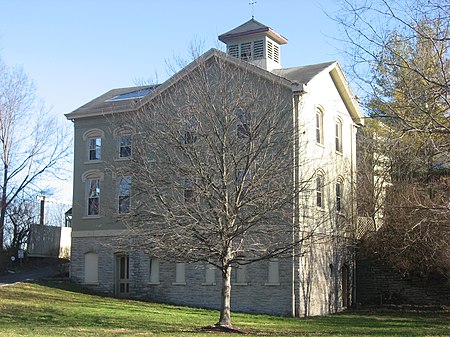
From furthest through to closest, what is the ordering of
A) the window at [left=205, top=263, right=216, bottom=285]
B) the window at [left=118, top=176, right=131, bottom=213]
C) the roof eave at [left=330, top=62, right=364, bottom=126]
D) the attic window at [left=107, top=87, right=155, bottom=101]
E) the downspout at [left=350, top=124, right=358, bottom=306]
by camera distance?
the downspout at [left=350, top=124, right=358, bottom=306] → the attic window at [left=107, top=87, right=155, bottom=101] → the roof eave at [left=330, top=62, right=364, bottom=126] → the window at [left=205, top=263, right=216, bottom=285] → the window at [left=118, top=176, right=131, bottom=213]

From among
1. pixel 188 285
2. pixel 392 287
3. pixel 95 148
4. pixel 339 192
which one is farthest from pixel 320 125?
pixel 95 148

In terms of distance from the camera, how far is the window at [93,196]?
3409 centimetres

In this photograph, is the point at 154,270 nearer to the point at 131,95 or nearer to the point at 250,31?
the point at 131,95

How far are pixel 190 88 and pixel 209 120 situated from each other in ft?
8.00

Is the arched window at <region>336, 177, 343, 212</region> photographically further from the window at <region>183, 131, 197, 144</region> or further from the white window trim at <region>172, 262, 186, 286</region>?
the window at <region>183, 131, 197, 144</region>

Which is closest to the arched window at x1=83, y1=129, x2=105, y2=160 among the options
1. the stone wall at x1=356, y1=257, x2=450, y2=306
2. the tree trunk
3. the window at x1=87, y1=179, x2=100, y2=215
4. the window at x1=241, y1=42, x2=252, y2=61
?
the window at x1=87, y1=179, x2=100, y2=215

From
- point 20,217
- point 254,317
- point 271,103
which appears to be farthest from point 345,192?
point 20,217

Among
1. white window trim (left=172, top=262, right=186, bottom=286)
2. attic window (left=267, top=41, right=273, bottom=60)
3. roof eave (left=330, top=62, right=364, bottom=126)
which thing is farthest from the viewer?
attic window (left=267, top=41, right=273, bottom=60)

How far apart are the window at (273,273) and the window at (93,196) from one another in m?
9.57

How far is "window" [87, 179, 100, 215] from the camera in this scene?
3409 cm

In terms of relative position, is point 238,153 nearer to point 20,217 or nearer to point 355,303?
point 355,303

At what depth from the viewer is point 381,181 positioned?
36.5 metres

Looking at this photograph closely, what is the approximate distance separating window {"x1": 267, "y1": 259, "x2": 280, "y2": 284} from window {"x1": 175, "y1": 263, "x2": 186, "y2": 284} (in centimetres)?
427

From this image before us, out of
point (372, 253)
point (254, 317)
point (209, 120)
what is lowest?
point (254, 317)
